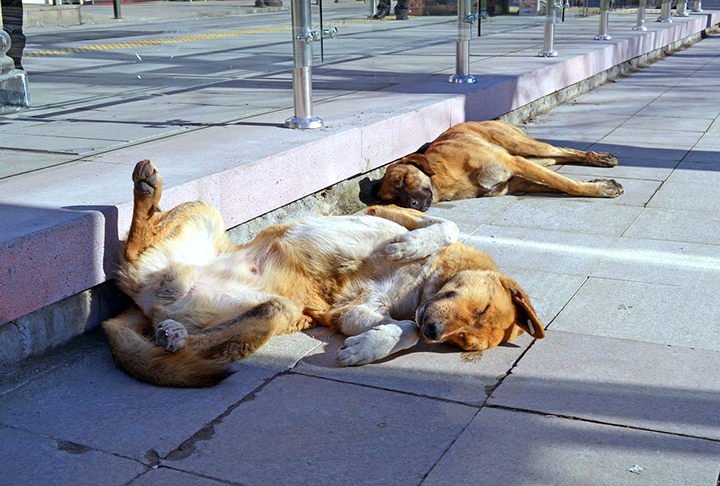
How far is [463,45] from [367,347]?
572 centimetres

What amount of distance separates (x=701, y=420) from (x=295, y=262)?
205 centimetres

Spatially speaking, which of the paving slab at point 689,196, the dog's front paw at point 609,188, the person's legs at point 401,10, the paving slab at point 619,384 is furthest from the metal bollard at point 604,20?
the paving slab at point 619,384

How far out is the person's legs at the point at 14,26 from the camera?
250 inches

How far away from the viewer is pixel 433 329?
10.9 feet

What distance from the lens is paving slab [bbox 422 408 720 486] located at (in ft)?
8.53

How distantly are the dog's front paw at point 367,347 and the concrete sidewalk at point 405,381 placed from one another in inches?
2.1

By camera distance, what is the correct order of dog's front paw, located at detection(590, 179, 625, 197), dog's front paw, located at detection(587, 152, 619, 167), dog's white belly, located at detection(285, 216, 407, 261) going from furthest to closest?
dog's front paw, located at detection(587, 152, 619, 167), dog's front paw, located at detection(590, 179, 625, 197), dog's white belly, located at detection(285, 216, 407, 261)

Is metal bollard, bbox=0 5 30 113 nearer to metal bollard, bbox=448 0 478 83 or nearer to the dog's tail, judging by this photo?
the dog's tail

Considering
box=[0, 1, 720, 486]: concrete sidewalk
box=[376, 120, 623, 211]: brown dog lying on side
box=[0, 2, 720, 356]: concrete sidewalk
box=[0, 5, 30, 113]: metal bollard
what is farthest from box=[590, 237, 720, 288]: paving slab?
box=[0, 5, 30, 113]: metal bollard

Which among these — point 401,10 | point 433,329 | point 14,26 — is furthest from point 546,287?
point 401,10

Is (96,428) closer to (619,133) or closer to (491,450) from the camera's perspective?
(491,450)

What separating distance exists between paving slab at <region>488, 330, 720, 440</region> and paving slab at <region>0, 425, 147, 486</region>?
4.81ft

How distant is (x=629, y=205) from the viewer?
5879 mm

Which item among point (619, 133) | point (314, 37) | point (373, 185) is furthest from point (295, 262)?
point (619, 133)
